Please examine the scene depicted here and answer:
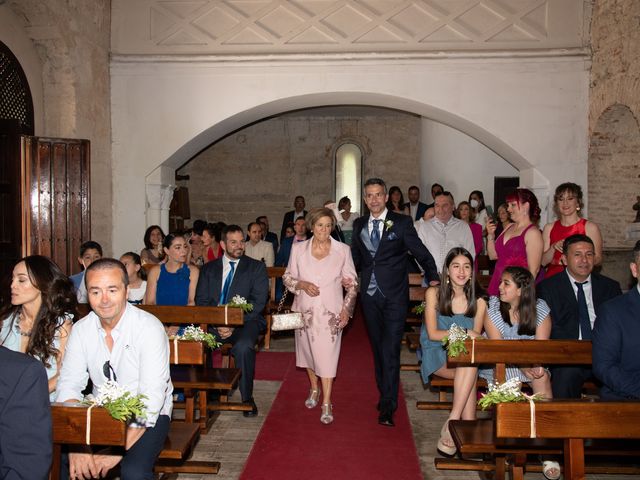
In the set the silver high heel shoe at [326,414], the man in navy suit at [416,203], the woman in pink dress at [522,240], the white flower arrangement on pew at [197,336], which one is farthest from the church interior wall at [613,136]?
the white flower arrangement on pew at [197,336]

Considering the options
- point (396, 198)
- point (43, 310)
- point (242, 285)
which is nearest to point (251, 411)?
point (242, 285)

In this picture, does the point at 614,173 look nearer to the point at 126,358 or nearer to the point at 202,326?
the point at 202,326

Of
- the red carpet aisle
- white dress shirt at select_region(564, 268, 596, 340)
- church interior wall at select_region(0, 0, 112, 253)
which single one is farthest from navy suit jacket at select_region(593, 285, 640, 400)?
church interior wall at select_region(0, 0, 112, 253)

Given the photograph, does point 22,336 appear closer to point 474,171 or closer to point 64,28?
point 64,28

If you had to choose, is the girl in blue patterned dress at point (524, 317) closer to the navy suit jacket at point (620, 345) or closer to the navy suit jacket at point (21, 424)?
the navy suit jacket at point (620, 345)

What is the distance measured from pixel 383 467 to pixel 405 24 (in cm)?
708

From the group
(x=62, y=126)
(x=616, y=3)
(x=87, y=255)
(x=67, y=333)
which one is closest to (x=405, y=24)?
(x=616, y=3)

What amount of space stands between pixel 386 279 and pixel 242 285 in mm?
1373

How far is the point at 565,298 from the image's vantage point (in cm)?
471

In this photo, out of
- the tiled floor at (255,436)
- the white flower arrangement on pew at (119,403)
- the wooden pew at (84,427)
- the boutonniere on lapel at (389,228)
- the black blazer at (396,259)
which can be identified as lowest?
Result: the tiled floor at (255,436)

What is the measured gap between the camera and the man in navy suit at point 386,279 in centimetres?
513

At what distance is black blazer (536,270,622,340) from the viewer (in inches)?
184

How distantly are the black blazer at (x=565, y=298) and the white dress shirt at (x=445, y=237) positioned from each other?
7.04 feet

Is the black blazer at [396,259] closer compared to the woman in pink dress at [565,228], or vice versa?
the black blazer at [396,259]
